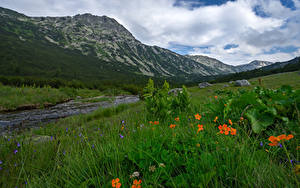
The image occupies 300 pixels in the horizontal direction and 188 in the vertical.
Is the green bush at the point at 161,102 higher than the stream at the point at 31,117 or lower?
higher

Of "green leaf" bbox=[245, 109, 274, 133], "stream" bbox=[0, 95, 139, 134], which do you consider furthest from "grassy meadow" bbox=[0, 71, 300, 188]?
"stream" bbox=[0, 95, 139, 134]

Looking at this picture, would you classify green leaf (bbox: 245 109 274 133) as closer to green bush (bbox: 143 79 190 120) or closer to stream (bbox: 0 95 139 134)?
green bush (bbox: 143 79 190 120)

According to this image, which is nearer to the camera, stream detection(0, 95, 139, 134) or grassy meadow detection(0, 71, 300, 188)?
grassy meadow detection(0, 71, 300, 188)

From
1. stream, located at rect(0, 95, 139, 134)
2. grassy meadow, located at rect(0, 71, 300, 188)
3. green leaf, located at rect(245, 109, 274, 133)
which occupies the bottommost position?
stream, located at rect(0, 95, 139, 134)

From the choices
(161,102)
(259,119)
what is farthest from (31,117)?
(259,119)

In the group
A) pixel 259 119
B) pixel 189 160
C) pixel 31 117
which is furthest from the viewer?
pixel 31 117

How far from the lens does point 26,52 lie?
123688 millimetres

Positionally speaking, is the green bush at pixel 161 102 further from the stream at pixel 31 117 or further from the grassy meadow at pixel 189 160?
the grassy meadow at pixel 189 160

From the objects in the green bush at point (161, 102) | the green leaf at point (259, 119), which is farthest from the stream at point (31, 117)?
the green leaf at point (259, 119)

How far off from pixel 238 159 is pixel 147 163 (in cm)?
88

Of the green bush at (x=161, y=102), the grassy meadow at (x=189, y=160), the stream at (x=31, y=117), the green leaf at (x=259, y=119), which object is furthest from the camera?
the stream at (x=31, y=117)

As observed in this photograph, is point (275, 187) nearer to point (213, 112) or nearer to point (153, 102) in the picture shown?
point (213, 112)

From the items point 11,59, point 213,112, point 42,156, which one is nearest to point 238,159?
point 213,112

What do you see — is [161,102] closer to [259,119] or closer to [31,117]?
[259,119]
